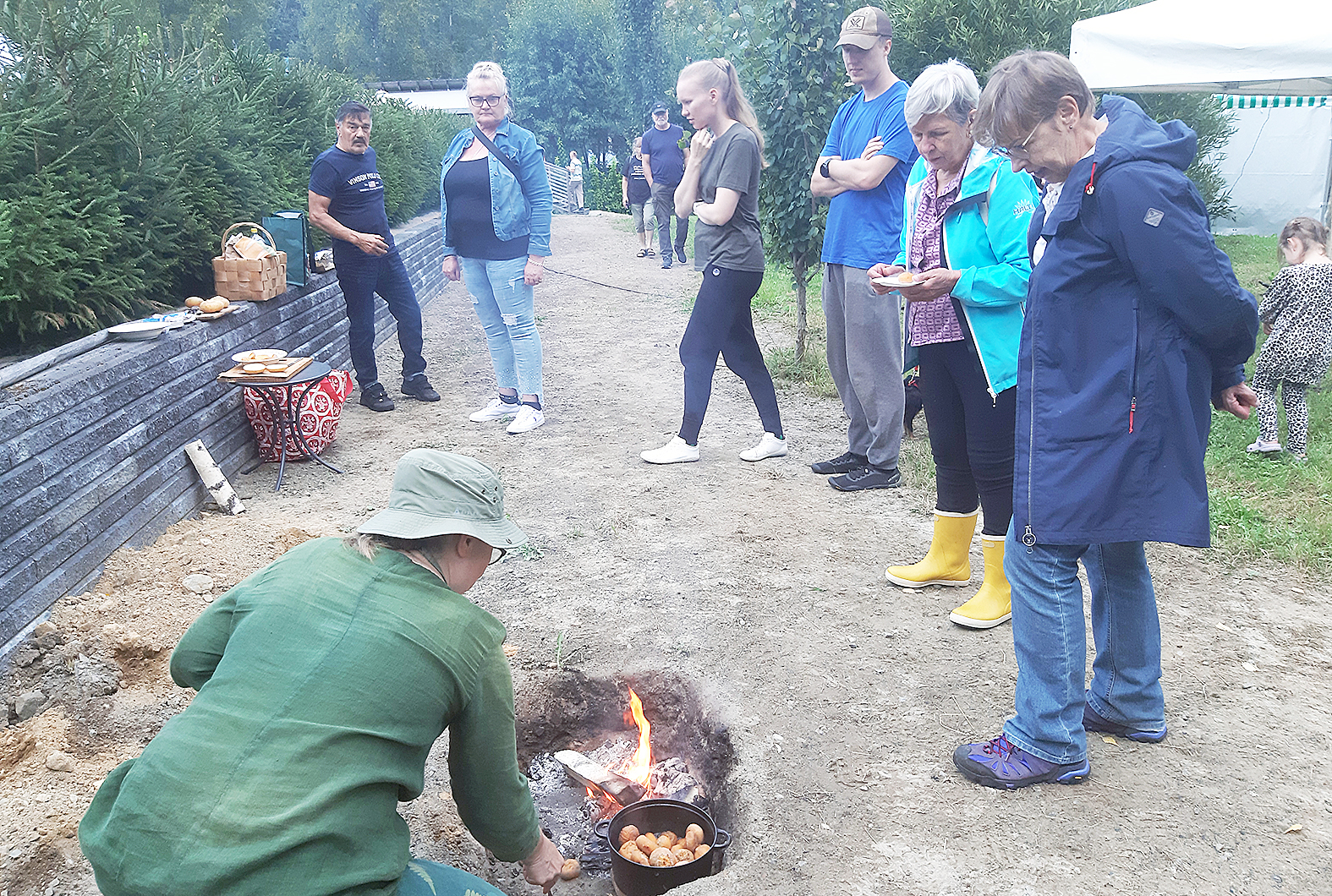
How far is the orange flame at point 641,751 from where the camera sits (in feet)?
10.8

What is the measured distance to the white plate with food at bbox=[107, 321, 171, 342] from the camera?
4875 mm

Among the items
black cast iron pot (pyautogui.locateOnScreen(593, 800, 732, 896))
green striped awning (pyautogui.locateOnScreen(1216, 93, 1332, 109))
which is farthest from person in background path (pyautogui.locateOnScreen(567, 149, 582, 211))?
black cast iron pot (pyautogui.locateOnScreen(593, 800, 732, 896))

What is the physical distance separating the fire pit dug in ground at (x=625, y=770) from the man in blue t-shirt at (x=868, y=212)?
225 centimetres

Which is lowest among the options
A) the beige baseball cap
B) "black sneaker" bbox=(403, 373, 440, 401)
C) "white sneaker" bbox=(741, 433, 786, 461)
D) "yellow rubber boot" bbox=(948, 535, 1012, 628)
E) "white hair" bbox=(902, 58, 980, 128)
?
"black sneaker" bbox=(403, 373, 440, 401)

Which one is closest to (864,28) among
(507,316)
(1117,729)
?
(507,316)

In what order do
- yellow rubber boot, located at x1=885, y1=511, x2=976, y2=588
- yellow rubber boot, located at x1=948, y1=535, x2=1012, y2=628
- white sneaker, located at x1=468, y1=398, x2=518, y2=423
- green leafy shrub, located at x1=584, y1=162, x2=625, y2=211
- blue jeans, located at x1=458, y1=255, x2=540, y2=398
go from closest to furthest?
yellow rubber boot, located at x1=948, y1=535, x2=1012, y2=628 → yellow rubber boot, located at x1=885, y1=511, x2=976, y2=588 → blue jeans, located at x1=458, y1=255, x2=540, y2=398 → white sneaker, located at x1=468, y1=398, x2=518, y2=423 → green leafy shrub, located at x1=584, y1=162, x2=625, y2=211

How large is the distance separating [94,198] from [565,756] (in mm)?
3826

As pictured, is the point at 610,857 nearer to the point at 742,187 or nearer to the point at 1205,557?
the point at 1205,557

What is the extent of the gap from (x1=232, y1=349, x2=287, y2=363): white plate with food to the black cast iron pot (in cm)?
368

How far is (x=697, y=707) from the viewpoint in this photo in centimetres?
345

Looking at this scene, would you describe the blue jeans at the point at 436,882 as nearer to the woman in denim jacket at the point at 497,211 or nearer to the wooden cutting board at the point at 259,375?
the wooden cutting board at the point at 259,375

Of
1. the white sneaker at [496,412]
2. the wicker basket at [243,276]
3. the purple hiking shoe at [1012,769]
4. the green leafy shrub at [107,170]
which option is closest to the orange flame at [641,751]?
the purple hiking shoe at [1012,769]

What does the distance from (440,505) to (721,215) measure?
364 cm

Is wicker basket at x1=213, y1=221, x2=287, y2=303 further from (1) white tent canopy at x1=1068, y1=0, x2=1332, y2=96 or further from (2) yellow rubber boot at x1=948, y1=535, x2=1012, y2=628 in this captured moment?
(1) white tent canopy at x1=1068, y1=0, x2=1332, y2=96
